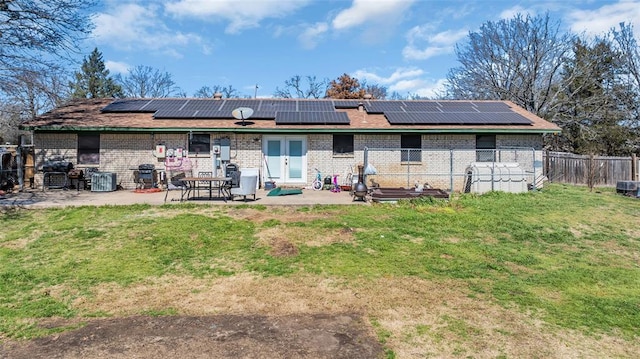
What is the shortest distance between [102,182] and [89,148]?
211 centimetres

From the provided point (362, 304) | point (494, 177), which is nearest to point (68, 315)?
point (362, 304)

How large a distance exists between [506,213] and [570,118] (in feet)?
77.0

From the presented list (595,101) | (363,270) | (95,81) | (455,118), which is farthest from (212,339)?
(95,81)

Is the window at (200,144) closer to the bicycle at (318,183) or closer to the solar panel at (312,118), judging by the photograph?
the solar panel at (312,118)

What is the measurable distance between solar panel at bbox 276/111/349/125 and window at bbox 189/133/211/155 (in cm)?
288

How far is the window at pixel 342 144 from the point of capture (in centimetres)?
1515

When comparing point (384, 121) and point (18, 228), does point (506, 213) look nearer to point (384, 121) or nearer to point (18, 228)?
point (384, 121)

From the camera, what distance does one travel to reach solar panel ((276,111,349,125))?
1506 centimetres

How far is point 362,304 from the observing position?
4.91 metres

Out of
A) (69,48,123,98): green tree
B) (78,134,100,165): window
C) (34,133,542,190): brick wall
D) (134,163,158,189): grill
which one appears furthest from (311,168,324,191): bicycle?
(69,48,123,98): green tree

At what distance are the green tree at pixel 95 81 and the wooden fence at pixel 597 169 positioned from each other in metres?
44.5

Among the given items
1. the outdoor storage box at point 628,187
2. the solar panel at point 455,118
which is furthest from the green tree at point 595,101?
the solar panel at point 455,118

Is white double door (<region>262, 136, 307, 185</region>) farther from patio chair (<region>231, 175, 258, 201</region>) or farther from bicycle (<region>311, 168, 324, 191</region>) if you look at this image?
patio chair (<region>231, 175, 258, 201</region>)

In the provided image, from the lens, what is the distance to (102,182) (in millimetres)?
13508
